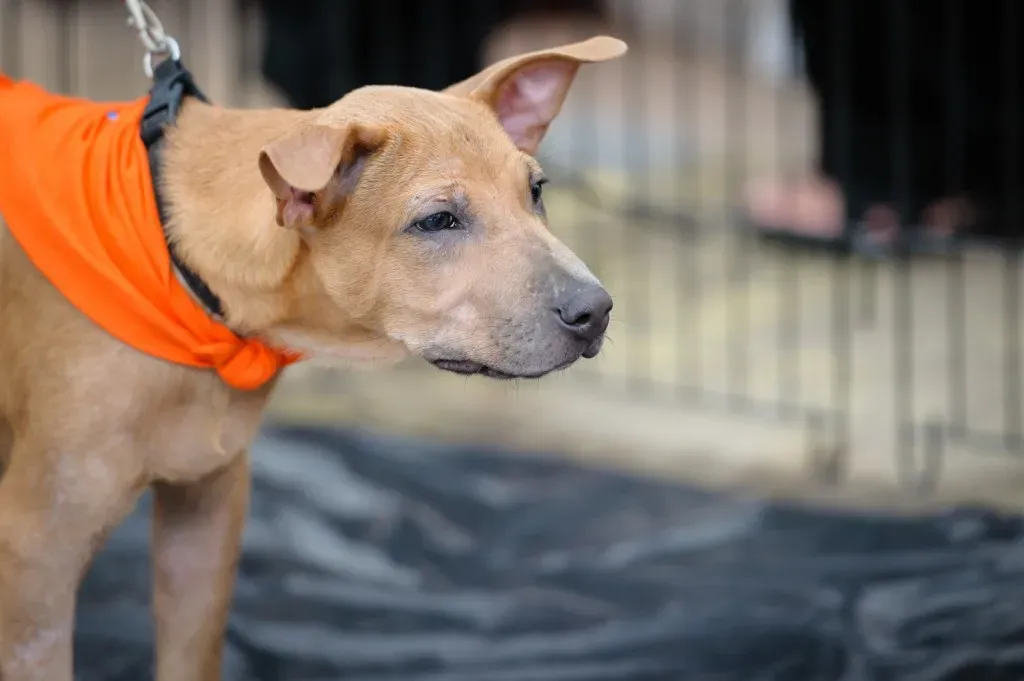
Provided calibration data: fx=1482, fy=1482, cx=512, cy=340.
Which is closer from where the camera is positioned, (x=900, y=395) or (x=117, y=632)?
(x=117, y=632)

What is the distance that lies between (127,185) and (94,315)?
255 mm

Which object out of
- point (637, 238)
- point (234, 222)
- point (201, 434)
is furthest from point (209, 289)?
point (637, 238)

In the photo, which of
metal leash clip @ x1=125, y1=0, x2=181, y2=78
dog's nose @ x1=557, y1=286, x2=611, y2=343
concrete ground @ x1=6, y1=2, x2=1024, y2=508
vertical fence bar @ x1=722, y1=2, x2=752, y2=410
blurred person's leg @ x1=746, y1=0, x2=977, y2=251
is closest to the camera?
dog's nose @ x1=557, y1=286, x2=611, y2=343

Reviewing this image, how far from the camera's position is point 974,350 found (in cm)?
586

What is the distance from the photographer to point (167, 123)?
2.84 metres

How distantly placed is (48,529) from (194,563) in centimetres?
43

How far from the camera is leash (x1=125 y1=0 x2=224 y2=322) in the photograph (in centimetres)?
275

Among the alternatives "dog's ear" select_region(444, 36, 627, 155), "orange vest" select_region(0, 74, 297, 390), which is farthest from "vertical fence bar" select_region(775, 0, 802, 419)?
"orange vest" select_region(0, 74, 297, 390)

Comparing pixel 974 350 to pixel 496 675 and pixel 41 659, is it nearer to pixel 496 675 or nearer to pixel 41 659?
pixel 496 675

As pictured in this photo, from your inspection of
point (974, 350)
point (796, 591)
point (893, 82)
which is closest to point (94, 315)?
point (796, 591)

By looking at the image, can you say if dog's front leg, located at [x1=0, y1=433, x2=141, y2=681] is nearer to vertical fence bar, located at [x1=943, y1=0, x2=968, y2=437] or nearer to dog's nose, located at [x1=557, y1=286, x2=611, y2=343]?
dog's nose, located at [x1=557, y1=286, x2=611, y2=343]

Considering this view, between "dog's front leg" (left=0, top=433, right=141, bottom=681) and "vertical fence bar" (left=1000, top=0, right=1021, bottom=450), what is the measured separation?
344 cm

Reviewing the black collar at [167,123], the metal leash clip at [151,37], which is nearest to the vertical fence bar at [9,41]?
the metal leash clip at [151,37]

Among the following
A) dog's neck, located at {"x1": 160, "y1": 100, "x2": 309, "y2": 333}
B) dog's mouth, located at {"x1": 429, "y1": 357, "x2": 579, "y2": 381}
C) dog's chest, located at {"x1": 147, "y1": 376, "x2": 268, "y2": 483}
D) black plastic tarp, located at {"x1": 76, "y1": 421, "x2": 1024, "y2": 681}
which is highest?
dog's neck, located at {"x1": 160, "y1": 100, "x2": 309, "y2": 333}
